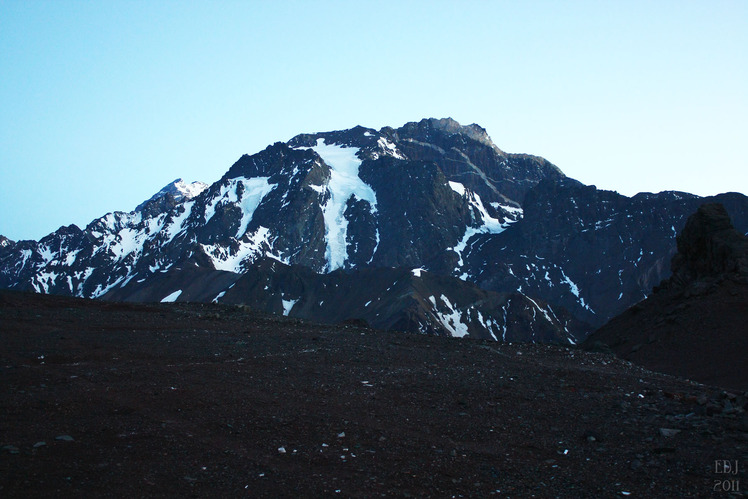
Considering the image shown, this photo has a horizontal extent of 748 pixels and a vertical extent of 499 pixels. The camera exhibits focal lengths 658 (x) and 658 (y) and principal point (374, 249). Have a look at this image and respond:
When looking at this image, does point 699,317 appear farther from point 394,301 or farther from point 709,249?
point 394,301

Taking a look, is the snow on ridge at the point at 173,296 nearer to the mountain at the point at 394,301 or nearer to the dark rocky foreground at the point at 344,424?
the mountain at the point at 394,301

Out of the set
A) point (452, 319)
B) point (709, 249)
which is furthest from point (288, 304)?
point (709, 249)

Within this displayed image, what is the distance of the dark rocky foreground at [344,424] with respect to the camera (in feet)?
33.3

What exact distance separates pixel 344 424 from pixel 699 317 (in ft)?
67.4

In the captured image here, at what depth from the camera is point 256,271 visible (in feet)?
555

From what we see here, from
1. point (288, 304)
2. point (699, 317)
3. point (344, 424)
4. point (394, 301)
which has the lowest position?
point (288, 304)

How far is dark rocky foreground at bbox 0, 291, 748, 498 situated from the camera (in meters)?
10.2

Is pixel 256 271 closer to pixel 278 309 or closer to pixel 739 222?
pixel 278 309

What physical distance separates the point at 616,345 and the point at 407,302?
4186 inches

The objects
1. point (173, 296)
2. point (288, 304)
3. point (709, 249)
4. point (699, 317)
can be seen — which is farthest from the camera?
point (173, 296)

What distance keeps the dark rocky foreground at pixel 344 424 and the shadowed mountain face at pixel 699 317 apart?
5760mm

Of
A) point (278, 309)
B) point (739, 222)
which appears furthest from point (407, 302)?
point (739, 222)

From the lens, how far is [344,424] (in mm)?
13016

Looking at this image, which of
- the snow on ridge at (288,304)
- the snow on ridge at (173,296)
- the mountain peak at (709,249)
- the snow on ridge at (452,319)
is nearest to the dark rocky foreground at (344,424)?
the mountain peak at (709,249)
